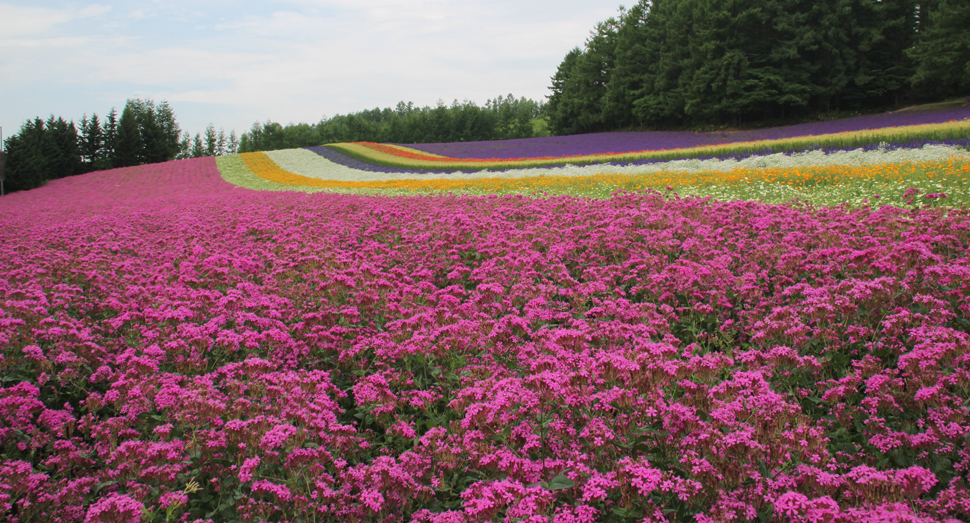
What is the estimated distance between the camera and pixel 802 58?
56.8 meters

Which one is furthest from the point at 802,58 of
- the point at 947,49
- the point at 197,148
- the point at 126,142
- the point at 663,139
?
the point at 197,148

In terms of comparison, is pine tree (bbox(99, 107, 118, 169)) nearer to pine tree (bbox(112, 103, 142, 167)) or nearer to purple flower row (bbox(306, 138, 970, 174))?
pine tree (bbox(112, 103, 142, 167))

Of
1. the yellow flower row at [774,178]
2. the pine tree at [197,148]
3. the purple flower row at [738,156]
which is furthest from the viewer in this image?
the pine tree at [197,148]

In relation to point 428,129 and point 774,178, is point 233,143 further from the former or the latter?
point 774,178

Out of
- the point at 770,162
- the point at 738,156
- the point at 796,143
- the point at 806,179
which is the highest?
the point at 796,143

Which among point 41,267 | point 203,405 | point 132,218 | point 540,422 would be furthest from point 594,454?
point 132,218

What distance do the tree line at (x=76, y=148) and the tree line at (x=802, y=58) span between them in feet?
219

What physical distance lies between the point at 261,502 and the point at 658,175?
736 inches

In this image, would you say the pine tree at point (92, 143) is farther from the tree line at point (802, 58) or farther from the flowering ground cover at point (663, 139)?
the tree line at point (802, 58)

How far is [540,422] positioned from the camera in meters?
3.96

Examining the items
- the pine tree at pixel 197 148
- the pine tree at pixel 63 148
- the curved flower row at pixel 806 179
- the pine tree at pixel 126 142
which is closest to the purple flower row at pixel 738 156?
the curved flower row at pixel 806 179

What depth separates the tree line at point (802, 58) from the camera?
164ft

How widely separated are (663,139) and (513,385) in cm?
5151

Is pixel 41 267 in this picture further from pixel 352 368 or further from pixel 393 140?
pixel 393 140
